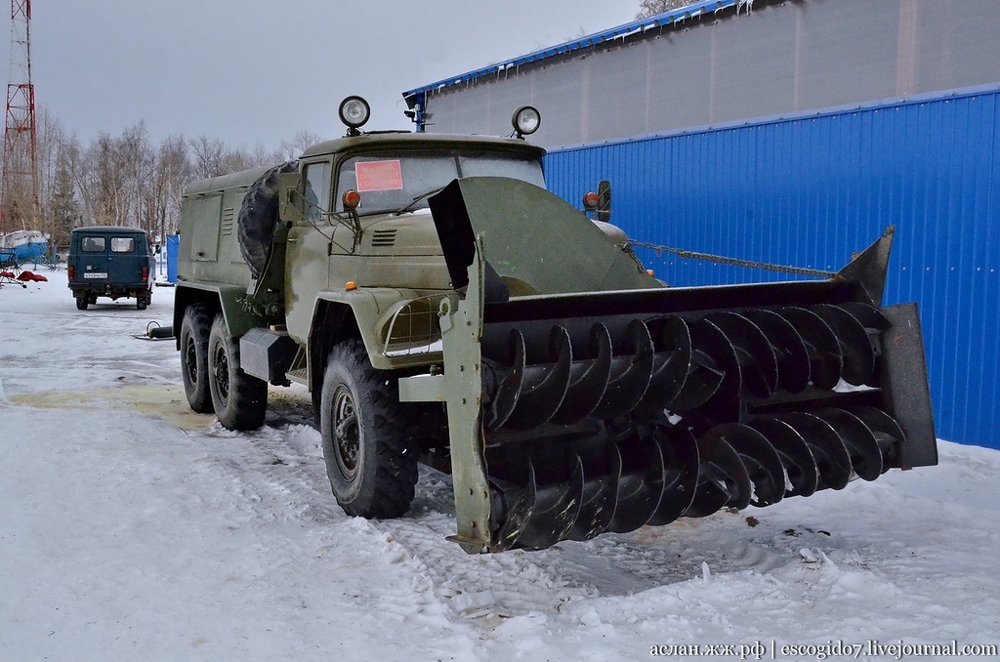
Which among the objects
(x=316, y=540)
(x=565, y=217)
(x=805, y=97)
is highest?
(x=805, y=97)

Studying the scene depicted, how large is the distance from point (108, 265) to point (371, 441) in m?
19.6

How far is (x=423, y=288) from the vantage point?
502cm

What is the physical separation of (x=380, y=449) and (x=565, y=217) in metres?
1.67

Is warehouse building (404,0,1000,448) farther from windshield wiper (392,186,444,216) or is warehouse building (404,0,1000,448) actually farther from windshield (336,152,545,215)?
windshield wiper (392,186,444,216)

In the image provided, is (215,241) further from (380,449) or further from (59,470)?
(380,449)

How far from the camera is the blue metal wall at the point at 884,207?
671cm

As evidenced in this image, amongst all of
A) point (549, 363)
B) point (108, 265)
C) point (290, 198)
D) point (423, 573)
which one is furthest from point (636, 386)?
point (108, 265)

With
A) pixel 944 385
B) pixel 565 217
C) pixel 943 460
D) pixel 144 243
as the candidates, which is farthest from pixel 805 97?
pixel 144 243

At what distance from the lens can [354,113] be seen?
5922 mm

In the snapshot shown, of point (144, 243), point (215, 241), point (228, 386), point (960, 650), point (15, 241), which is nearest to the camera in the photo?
point (960, 650)

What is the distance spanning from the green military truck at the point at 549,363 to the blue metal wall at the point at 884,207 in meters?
2.82

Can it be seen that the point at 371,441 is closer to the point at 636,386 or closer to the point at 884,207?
the point at 636,386

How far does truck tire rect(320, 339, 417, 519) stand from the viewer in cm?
471

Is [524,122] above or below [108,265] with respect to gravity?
above
